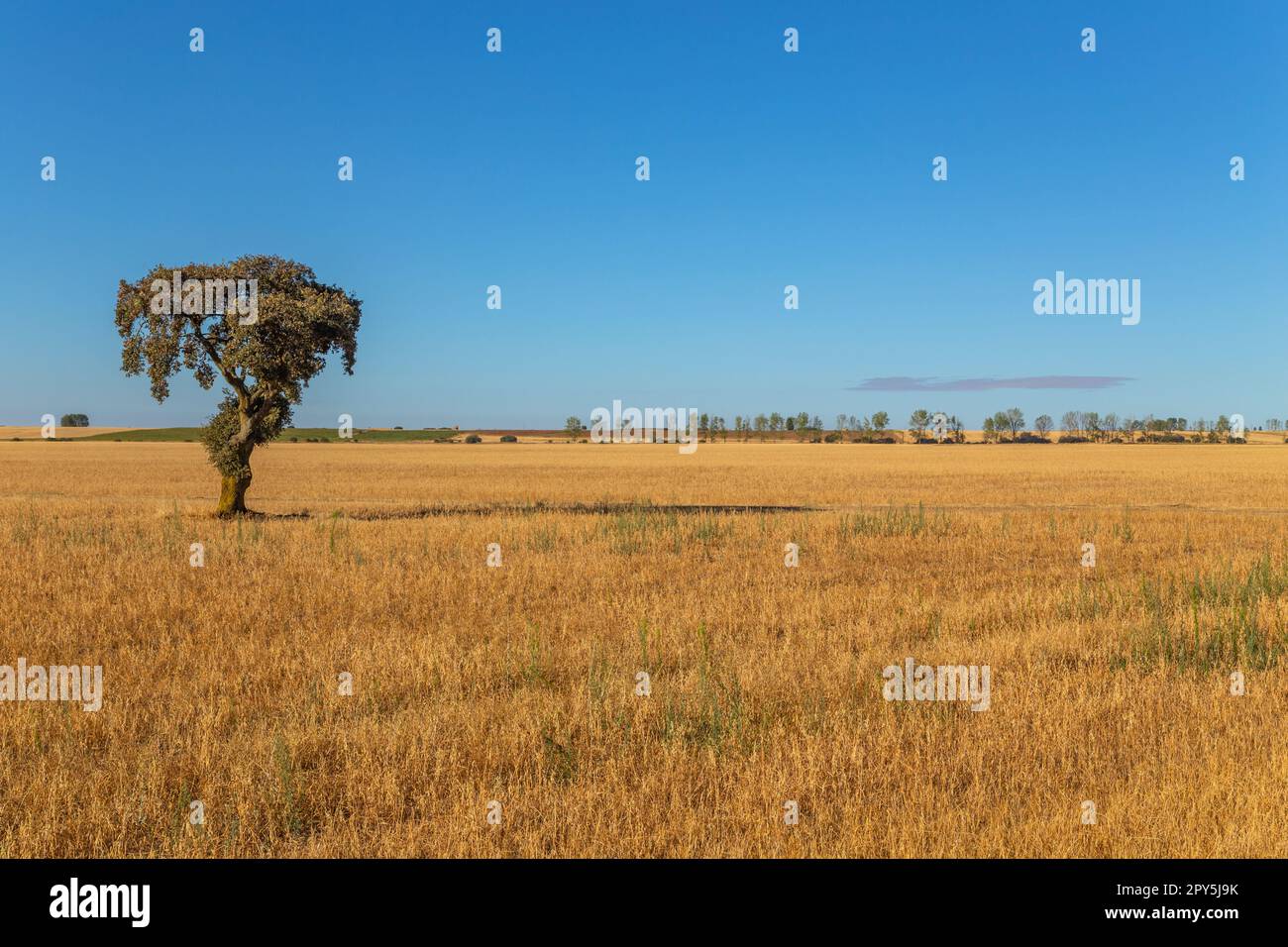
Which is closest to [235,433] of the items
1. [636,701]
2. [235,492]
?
[235,492]

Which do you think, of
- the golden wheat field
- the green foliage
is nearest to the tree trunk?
the green foliage

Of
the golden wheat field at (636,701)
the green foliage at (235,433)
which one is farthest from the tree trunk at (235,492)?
the golden wheat field at (636,701)

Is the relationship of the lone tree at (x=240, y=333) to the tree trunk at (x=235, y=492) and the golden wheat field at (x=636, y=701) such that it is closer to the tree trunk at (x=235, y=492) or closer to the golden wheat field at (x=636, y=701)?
the tree trunk at (x=235, y=492)

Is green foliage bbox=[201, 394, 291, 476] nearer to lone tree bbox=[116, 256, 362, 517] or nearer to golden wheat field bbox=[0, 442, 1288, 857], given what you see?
lone tree bbox=[116, 256, 362, 517]

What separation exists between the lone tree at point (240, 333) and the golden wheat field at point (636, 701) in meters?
6.62

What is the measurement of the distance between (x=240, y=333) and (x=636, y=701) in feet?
72.1

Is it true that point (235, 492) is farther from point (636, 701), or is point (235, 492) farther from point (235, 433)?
point (636, 701)

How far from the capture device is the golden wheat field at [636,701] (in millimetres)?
5949

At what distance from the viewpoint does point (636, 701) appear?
8.64 m

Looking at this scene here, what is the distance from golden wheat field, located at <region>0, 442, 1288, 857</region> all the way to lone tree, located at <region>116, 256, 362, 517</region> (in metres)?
6.62

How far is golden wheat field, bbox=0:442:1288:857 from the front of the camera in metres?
5.95

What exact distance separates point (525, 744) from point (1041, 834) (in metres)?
4.17
